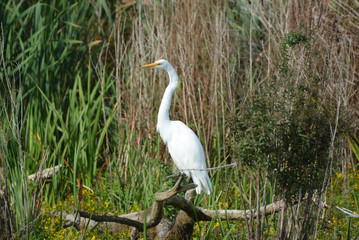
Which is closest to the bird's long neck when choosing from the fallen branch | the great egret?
the great egret

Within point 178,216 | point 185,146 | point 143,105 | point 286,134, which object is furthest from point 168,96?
point 286,134

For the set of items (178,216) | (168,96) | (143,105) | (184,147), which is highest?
(168,96)

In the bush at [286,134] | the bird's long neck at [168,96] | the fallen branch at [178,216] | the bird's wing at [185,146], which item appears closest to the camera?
the bush at [286,134]

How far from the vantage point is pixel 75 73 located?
4.76 meters

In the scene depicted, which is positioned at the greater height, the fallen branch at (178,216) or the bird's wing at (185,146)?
the bird's wing at (185,146)

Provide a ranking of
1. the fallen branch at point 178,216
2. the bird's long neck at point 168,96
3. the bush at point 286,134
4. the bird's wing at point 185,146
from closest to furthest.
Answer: the bush at point 286,134, the fallen branch at point 178,216, the bird's long neck at point 168,96, the bird's wing at point 185,146

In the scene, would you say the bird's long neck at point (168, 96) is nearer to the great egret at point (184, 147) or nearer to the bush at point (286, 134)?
the great egret at point (184, 147)

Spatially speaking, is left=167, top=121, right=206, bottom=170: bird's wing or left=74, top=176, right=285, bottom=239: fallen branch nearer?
left=74, top=176, right=285, bottom=239: fallen branch

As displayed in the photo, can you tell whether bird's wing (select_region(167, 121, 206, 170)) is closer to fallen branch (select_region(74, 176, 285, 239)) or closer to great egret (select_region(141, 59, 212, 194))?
great egret (select_region(141, 59, 212, 194))

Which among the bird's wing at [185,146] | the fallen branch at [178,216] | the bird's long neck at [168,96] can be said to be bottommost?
the fallen branch at [178,216]

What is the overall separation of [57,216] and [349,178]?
96.0 inches

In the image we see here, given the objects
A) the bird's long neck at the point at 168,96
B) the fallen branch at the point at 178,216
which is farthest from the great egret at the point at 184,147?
the fallen branch at the point at 178,216

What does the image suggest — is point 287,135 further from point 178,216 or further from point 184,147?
point 184,147

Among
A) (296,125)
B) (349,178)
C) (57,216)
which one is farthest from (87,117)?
(296,125)
